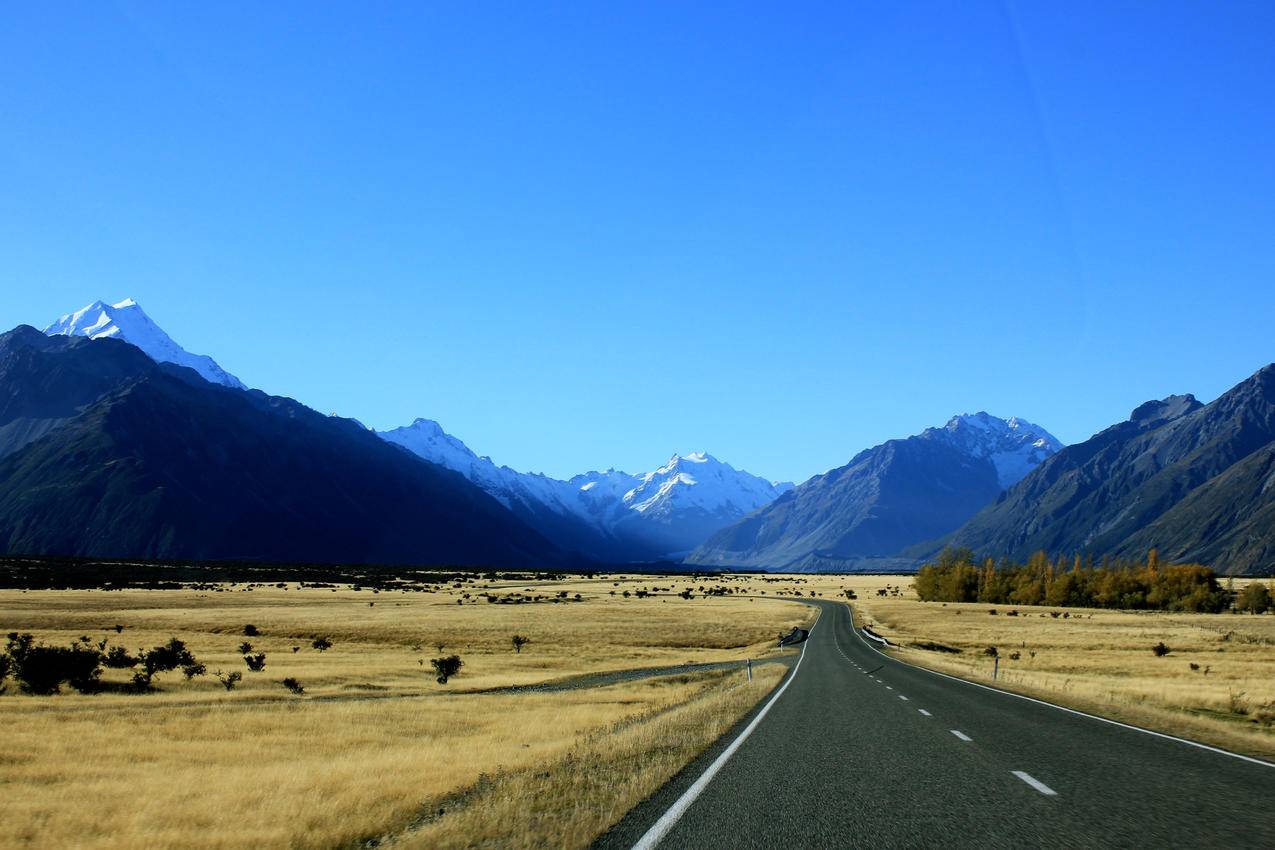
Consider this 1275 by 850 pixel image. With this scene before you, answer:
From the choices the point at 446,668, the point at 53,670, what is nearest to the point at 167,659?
the point at 53,670

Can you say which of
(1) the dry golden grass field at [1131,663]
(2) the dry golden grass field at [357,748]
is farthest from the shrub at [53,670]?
(1) the dry golden grass field at [1131,663]

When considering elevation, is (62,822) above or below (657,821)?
below

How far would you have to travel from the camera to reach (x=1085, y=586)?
161 meters

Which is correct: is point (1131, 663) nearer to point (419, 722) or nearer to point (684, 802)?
point (419, 722)

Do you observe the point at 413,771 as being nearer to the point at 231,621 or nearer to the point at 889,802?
the point at 889,802

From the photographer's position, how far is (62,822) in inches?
532

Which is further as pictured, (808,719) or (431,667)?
(431,667)

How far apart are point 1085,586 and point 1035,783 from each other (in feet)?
540

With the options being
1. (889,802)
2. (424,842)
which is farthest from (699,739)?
(424,842)

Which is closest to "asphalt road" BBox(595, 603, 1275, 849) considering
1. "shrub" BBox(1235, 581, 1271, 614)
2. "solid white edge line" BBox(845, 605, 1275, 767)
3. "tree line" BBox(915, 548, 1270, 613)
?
"solid white edge line" BBox(845, 605, 1275, 767)

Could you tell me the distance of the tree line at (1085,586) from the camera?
465 ft

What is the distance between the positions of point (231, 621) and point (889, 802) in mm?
74499

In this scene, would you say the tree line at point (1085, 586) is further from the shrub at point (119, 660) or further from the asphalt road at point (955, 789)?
the shrub at point (119, 660)

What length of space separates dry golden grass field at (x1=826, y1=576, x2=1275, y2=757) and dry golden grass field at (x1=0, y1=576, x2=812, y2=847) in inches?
389
